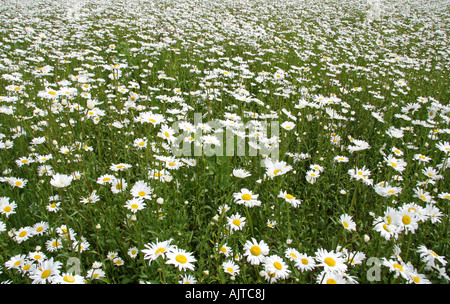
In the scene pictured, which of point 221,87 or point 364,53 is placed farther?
point 364,53

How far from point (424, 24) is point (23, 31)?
12.7 metres

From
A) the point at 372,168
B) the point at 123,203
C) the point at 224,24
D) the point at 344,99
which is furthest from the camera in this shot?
the point at 224,24

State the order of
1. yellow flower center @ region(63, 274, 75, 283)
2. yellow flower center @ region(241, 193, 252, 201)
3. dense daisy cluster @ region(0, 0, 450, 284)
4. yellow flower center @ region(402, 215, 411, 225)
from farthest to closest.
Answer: yellow flower center @ region(241, 193, 252, 201) → dense daisy cluster @ region(0, 0, 450, 284) → yellow flower center @ region(402, 215, 411, 225) → yellow flower center @ region(63, 274, 75, 283)

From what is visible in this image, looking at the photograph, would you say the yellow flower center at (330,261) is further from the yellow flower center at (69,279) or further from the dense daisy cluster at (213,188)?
the yellow flower center at (69,279)

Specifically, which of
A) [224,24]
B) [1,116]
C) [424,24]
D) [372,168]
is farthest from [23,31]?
[424,24]

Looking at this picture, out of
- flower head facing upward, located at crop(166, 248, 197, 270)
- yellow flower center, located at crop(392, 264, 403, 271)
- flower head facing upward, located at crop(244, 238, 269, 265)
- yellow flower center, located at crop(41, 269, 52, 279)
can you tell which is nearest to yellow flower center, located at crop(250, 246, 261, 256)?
flower head facing upward, located at crop(244, 238, 269, 265)

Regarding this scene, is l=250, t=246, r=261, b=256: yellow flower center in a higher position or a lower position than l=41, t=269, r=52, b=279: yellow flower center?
higher

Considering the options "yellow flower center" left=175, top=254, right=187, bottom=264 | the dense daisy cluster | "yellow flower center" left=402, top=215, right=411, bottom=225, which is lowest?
the dense daisy cluster

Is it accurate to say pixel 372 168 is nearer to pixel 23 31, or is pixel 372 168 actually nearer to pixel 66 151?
pixel 66 151

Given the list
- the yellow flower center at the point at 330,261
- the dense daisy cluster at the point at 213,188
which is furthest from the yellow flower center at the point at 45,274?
the yellow flower center at the point at 330,261

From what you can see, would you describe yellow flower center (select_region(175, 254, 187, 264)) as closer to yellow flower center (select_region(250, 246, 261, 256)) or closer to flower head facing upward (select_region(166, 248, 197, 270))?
flower head facing upward (select_region(166, 248, 197, 270))

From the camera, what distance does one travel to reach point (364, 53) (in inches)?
249

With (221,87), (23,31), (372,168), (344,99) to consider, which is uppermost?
(23,31)

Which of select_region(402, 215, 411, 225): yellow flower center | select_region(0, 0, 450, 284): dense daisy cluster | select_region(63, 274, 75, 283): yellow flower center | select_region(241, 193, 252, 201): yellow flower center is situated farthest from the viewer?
select_region(241, 193, 252, 201): yellow flower center
